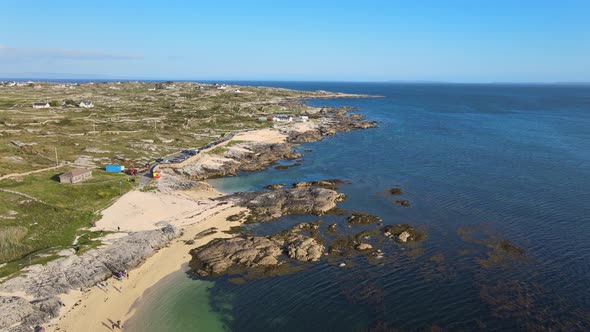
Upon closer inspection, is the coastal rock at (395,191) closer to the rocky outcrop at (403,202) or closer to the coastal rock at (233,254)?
the rocky outcrop at (403,202)

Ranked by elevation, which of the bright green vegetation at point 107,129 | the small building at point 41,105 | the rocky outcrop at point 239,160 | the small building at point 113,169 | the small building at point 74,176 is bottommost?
the rocky outcrop at point 239,160

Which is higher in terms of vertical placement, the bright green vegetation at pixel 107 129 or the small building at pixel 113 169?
the bright green vegetation at pixel 107 129

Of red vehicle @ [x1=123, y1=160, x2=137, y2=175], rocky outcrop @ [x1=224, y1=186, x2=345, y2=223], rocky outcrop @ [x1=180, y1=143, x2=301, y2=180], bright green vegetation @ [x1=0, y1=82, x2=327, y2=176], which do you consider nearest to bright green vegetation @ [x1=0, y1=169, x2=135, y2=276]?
red vehicle @ [x1=123, y1=160, x2=137, y2=175]

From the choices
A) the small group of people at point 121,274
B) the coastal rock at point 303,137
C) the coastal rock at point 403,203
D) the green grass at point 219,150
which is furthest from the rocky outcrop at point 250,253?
the coastal rock at point 303,137

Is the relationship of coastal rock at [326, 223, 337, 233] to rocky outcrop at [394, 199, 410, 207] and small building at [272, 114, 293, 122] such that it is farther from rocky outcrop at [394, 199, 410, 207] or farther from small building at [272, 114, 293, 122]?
small building at [272, 114, 293, 122]

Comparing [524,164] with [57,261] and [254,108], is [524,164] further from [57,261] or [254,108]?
[254,108]

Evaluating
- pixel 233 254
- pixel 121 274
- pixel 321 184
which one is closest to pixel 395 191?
pixel 321 184
